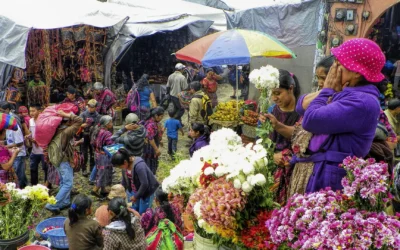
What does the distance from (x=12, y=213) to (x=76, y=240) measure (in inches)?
26.1

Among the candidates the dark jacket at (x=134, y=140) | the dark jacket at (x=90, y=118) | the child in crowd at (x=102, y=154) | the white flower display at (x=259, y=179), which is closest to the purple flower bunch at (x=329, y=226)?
the white flower display at (x=259, y=179)

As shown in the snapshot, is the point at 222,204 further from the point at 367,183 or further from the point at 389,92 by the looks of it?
the point at 389,92

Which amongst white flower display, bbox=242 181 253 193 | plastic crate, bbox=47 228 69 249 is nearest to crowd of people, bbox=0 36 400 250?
white flower display, bbox=242 181 253 193

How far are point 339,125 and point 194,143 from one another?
358 cm

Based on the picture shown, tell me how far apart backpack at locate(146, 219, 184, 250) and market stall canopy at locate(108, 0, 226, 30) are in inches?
424

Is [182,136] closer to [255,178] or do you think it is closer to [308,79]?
[308,79]

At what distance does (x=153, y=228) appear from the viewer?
400 centimetres

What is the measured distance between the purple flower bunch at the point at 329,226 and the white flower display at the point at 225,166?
9.3 inches

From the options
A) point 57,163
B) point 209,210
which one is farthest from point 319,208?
point 57,163

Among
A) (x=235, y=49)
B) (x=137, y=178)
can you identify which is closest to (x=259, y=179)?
(x=137, y=178)

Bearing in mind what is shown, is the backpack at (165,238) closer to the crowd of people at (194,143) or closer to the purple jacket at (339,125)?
the crowd of people at (194,143)

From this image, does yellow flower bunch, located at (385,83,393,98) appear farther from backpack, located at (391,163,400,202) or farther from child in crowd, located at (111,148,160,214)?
backpack, located at (391,163,400,202)

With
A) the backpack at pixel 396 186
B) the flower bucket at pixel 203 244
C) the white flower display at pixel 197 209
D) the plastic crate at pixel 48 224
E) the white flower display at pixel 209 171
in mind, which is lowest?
the plastic crate at pixel 48 224

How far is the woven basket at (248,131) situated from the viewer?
6664 mm
